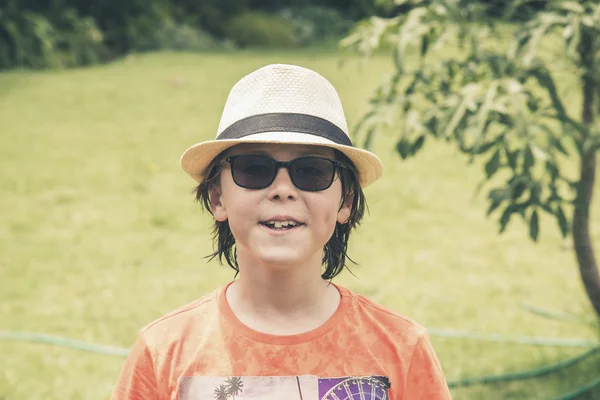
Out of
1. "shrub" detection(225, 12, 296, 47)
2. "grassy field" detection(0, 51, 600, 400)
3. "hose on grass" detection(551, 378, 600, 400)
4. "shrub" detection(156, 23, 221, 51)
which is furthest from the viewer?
"shrub" detection(225, 12, 296, 47)

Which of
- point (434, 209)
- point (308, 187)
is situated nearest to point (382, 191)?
point (434, 209)

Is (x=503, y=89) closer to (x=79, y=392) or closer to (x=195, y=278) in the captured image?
(x=79, y=392)

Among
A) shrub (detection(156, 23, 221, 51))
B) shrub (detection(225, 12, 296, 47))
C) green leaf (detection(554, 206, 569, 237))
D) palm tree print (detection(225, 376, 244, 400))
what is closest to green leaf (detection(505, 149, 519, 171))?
green leaf (detection(554, 206, 569, 237))

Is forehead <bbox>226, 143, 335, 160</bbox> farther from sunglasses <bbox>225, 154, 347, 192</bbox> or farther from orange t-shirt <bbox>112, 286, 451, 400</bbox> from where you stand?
orange t-shirt <bbox>112, 286, 451, 400</bbox>

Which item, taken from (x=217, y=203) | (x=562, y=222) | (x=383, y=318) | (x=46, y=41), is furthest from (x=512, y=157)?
(x=46, y=41)

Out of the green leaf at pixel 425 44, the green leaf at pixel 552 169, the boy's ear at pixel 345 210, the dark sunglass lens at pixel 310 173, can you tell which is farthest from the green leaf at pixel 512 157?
the dark sunglass lens at pixel 310 173

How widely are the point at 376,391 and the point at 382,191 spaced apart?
551 centimetres

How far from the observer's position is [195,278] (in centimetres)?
528

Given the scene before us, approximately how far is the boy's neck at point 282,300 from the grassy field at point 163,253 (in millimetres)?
1680

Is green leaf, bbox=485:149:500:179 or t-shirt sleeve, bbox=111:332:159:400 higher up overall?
green leaf, bbox=485:149:500:179

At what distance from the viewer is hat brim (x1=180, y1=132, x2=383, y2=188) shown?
5.43ft

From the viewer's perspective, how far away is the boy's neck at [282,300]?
1789mm

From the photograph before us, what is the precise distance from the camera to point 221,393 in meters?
1.68

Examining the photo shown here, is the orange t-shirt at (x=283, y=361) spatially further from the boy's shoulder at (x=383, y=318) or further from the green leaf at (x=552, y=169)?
the green leaf at (x=552, y=169)
